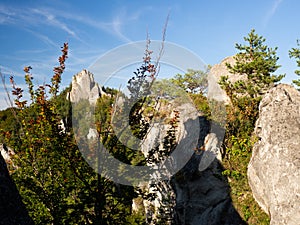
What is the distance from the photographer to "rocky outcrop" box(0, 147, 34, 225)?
2.64 meters

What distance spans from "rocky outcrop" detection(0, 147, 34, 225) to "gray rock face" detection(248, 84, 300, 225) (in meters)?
6.20

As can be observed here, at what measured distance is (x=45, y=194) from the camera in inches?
217

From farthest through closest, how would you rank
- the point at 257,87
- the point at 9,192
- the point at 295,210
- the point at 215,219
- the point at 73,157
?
the point at 257,87 → the point at 215,219 → the point at 295,210 → the point at 73,157 → the point at 9,192

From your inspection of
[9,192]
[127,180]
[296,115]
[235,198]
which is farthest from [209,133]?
[9,192]

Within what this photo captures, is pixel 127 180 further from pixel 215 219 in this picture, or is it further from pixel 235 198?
pixel 235 198

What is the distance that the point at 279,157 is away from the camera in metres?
7.46

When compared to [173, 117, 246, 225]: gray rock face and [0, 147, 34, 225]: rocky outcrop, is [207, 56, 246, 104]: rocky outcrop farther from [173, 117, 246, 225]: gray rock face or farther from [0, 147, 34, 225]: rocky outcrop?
[0, 147, 34, 225]: rocky outcrop

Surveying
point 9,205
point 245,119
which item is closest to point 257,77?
point 245,119

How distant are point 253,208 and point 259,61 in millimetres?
9972

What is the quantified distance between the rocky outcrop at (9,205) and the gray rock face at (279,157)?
620 cm

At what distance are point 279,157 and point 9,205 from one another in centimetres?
698

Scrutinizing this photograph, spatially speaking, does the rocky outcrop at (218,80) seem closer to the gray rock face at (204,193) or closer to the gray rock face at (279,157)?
the gray rock face at (204,193)

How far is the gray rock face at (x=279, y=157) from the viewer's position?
22.2ft

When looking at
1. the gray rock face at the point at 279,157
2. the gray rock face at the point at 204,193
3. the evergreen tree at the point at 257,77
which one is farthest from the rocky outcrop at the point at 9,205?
the evergreen tree at the point at 257,77
